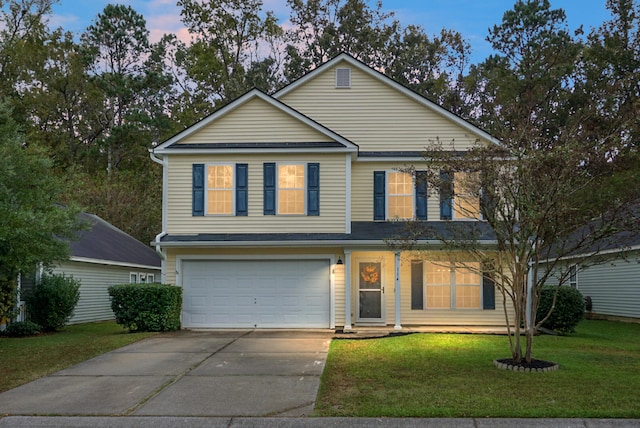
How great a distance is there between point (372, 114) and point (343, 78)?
1.58m

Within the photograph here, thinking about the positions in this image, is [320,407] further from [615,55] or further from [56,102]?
[56,102]

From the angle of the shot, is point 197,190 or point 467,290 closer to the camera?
point 197,190

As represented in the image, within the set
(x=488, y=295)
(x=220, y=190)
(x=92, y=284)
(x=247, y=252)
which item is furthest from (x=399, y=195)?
(x=92, y=284)

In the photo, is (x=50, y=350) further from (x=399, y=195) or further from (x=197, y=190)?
(x=399, y=195)

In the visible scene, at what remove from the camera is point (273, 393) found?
845cm

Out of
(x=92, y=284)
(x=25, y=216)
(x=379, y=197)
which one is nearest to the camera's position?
(x=25, y=216)

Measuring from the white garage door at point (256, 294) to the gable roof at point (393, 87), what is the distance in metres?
5.88

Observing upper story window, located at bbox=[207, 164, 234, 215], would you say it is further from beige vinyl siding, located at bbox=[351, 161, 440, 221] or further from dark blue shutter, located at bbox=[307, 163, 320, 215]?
beige vinyl siding, located at bbox=[351, 161, 440, 221]

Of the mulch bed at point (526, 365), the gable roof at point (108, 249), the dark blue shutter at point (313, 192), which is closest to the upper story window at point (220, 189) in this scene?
the dark blue shutter at point (313, 192)

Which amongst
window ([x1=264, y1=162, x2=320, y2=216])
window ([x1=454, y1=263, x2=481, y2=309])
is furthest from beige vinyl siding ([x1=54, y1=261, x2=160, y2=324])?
window ([x1=454, y1=263, x2=481, y2=309])

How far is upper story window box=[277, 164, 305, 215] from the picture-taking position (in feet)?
55.4

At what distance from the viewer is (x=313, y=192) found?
16.8 metres

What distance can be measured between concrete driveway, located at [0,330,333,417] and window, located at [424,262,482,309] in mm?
5234

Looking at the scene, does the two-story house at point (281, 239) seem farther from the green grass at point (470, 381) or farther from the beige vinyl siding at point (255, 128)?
the green grass at point (470, 381)
